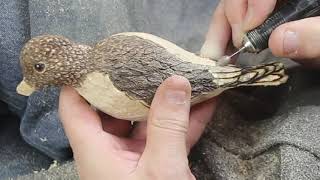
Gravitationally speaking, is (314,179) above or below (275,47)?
below

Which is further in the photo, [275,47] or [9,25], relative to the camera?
[9,25]

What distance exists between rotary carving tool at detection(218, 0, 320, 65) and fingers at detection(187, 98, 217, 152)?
0.21ft

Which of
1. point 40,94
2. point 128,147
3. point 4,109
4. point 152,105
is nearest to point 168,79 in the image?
point 152,105

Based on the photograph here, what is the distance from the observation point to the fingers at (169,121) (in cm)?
60

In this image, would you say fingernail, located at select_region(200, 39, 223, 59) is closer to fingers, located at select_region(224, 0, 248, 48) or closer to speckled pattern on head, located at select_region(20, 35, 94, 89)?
fingers, located at select_region(224, 0, 248, 48)

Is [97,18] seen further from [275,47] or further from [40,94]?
[275,47]

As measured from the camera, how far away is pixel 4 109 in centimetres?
92

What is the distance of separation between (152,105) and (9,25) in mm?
347

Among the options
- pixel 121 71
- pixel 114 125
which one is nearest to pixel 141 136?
pixel 114 125

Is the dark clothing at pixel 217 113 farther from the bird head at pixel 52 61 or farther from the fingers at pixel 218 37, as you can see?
Answer: the bird head at pixel 52 61

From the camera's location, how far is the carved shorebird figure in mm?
637

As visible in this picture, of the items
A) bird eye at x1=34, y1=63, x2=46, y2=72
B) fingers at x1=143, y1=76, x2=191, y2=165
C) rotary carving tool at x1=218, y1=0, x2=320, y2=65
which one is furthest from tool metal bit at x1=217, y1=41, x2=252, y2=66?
bird eye at x1=34, y1=63, x2=46, y2=72

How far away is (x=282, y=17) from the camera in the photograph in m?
0.68

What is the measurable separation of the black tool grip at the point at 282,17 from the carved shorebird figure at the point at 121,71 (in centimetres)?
4
